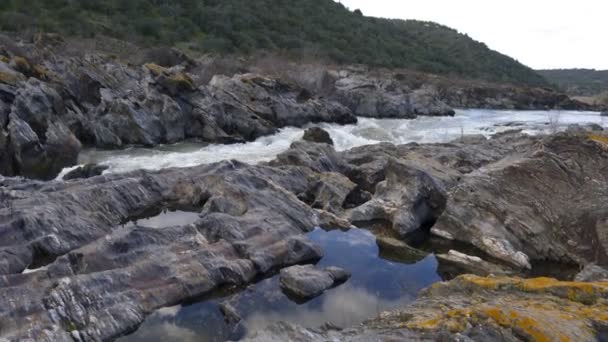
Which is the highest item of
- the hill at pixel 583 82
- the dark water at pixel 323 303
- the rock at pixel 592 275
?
the hill at pixel 583 82

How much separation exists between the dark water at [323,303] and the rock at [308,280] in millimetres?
169

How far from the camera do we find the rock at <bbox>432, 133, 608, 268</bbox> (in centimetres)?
1227

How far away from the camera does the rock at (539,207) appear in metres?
12.3

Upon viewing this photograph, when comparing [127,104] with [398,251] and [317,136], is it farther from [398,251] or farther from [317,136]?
[398,251]

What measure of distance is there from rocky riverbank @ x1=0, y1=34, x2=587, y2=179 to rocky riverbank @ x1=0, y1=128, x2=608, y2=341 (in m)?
7.02

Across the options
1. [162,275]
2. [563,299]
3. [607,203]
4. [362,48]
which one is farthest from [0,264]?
[362,48]

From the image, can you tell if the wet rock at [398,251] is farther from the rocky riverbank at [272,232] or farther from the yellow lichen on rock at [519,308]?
the yellow lichen on rock at [519,308]

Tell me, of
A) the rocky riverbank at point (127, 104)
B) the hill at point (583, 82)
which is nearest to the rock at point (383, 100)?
the rocky riverbank at point (127, 104)

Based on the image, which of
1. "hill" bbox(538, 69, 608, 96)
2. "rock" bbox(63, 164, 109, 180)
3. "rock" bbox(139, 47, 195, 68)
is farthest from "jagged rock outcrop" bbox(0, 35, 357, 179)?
"hill" bbox(538, 69, 608, 96)

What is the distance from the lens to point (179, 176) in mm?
16391

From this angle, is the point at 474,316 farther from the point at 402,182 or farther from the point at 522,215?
the point at 402,182

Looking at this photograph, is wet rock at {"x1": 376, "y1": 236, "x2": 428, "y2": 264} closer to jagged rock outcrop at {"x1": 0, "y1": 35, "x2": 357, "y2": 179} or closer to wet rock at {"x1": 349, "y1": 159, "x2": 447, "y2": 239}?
wet rock at {"x1": 349, "y1": 159, "x2": 447, "y2": 239}

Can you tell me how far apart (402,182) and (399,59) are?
8604 cm

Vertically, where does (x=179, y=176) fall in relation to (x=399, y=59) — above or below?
below
